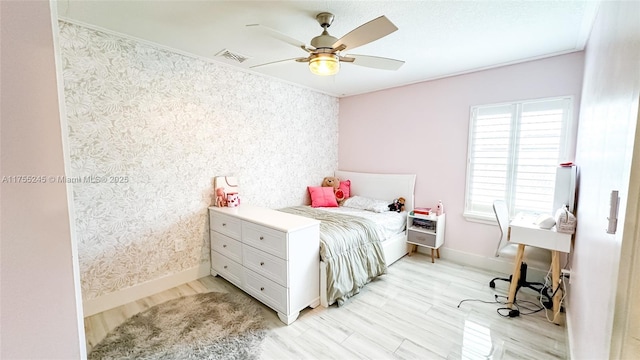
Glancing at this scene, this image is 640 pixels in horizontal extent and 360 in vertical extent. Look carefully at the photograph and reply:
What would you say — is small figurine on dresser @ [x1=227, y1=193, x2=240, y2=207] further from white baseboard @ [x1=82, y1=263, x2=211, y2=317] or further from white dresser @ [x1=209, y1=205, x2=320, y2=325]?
white baseboard @ [x1=82, y1=263, x2=211, y2=317]

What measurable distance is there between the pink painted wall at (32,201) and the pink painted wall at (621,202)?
142cm

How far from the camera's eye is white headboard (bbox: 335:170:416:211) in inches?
145

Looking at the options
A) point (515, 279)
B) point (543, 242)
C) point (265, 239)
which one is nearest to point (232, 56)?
point (265, 239)

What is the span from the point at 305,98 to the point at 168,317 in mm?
3117

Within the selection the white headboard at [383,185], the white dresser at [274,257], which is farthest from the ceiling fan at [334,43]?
the white headboard at [383,185]

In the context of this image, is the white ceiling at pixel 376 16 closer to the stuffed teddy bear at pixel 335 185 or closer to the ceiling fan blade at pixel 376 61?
the ceiling fan blade at pixel 376 61

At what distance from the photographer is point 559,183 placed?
2375mm

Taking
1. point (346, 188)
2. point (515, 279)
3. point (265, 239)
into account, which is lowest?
point (515, 279)

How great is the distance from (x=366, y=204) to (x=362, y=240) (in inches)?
42.4

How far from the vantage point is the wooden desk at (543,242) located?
212 cm

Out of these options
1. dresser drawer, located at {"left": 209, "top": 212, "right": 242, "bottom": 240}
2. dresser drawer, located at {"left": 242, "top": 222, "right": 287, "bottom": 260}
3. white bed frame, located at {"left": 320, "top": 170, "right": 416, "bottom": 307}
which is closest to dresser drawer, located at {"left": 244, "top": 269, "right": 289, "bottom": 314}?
dresser drawer, located at {"left": 242, "top": 222, "right": 287, "bottom": 260}

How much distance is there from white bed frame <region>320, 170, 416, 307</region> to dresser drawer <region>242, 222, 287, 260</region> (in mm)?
1440

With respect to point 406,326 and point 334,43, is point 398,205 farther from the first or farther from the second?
point 334,43

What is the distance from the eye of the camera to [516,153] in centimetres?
288
